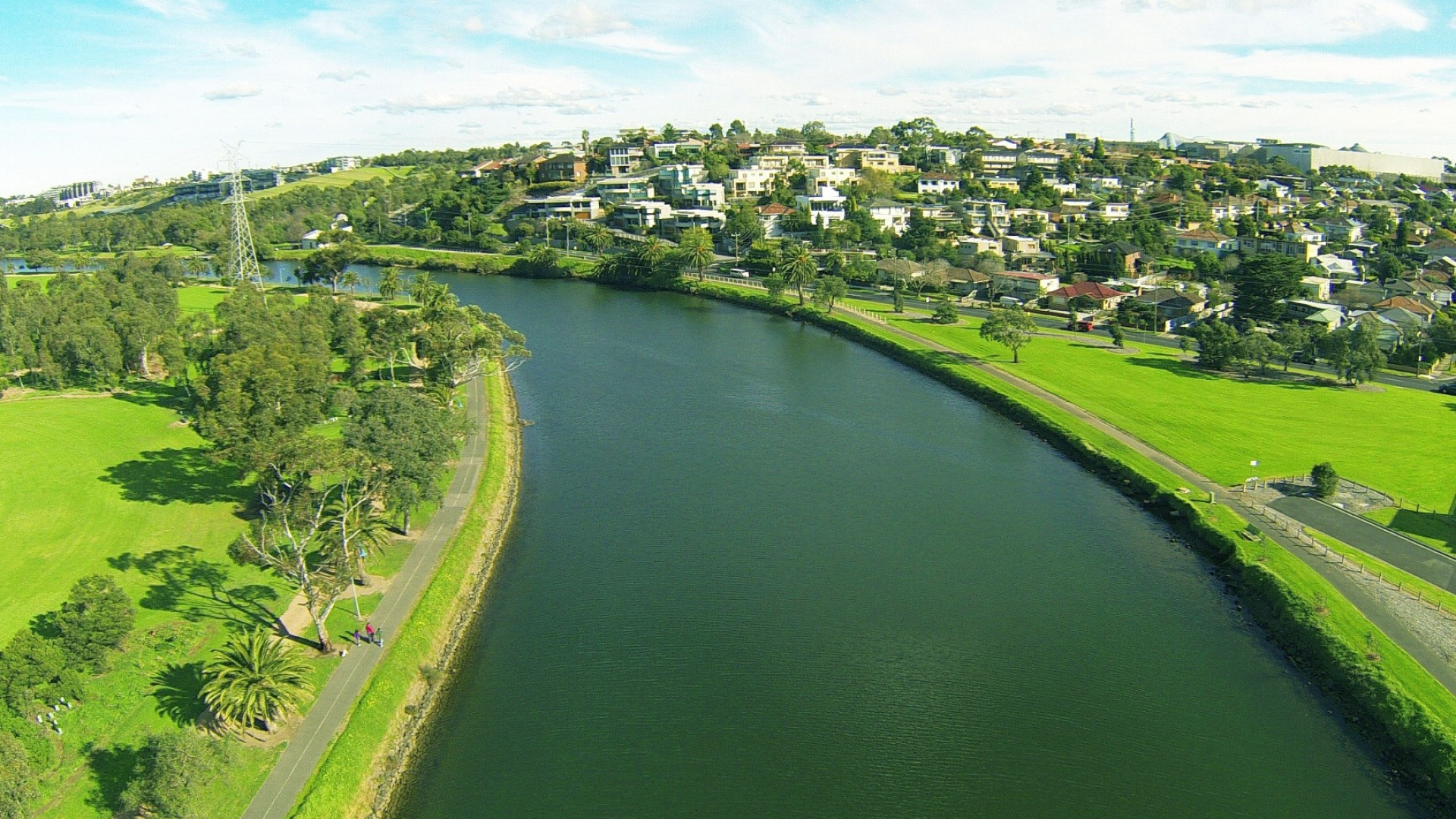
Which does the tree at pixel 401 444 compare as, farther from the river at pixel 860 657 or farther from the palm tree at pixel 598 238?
the palm tree at pixel 598 238

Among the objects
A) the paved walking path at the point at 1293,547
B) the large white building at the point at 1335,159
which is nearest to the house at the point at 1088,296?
the paved walking path at the point at 1293,547

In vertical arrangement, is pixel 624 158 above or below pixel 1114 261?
above

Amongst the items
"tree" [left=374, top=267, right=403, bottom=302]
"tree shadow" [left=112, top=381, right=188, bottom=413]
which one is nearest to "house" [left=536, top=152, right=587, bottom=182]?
"tree" [left=374, top=267, right=403, bottom=302]

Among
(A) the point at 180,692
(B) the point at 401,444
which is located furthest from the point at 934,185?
(A) the point at 180,692

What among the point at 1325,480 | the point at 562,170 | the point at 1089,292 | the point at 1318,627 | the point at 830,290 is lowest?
the point at 1318,627

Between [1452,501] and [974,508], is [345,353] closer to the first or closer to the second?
[974,508]

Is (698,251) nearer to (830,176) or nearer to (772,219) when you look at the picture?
(772,219)
